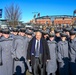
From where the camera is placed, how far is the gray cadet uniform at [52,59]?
24.3 feet

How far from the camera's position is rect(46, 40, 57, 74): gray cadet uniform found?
24.3 feet

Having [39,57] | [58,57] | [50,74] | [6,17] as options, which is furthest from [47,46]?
[6,17]

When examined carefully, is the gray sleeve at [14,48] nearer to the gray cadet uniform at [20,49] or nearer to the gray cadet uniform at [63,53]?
the gray cadet uniform at [20,49]

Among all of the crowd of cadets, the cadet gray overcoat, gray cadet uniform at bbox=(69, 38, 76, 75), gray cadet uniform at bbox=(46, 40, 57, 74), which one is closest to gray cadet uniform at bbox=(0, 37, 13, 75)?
the crowd of cadets

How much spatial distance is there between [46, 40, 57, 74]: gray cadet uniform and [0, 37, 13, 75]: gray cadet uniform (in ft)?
4.25

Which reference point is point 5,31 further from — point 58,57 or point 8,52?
point 58,57

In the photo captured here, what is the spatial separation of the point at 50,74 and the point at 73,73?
833 millimetres

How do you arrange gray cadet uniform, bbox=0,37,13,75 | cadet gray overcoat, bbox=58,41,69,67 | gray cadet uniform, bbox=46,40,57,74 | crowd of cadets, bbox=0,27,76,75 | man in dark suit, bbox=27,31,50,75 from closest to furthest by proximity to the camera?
1. man in dark suit, bbox=27,31,50,75
2. gray cadet uniform, bbox=0,37,13,75
3. crowd of cadets, bbox=0,27,76,75
4. gray cadet uniform, bbox=46,40,57,74
5. cadet gray overcoat, bbox=58,41,69,67

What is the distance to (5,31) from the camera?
6797mm

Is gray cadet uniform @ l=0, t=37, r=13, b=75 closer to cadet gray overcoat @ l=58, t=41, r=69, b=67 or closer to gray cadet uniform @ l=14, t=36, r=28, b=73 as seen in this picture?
gray cadet uniform @ l=14, t=36, r=28, b=73

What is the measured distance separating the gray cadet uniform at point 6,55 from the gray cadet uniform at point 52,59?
129cm

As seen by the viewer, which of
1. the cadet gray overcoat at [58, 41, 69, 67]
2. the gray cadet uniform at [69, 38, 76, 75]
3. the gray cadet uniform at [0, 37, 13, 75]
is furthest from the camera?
the cadet gray overcoat at [58, 41, 69, 67]

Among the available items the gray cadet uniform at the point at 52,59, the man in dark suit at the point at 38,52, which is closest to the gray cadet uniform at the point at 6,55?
the man in dark suit at the point at 38,52

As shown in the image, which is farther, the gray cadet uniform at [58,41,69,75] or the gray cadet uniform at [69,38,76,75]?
the gray cadet uniform at [58,41,69,75]
